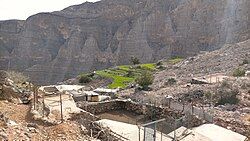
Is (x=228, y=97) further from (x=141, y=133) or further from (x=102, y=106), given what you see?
(x=141, y=133)

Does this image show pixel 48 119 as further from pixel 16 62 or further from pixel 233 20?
pixel 16 62

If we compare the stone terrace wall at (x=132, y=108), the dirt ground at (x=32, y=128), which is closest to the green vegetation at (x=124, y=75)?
the stone terrace wall at (x=132, y=108)

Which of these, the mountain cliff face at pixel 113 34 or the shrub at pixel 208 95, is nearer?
the shrub at pixel 208 95

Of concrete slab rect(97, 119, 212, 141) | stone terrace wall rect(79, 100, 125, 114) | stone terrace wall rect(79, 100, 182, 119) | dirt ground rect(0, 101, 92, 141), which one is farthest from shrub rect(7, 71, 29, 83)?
concrete slab rect(97, 119, 212, 141)

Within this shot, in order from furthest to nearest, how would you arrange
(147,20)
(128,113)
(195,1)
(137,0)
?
(137,0)
(147,20)
(195,1)
(128,113)

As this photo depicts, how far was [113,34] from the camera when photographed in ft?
388

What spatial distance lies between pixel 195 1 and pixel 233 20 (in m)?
16.1

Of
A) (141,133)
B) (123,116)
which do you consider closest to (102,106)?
(123,116)

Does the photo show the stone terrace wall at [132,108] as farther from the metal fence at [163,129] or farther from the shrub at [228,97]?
the shrub at [228,97]

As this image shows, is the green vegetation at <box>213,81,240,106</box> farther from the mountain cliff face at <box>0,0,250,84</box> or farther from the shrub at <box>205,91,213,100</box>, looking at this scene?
the mountain cliff face at <box>0,0,250,84</box>

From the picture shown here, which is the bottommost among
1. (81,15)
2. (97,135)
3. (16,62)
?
(16,62)

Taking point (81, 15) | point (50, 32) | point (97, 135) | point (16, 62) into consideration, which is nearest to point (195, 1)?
point (81, 15)

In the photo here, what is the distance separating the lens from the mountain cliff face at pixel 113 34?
9383cm

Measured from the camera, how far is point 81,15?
12431cm
